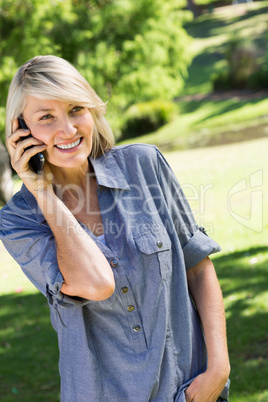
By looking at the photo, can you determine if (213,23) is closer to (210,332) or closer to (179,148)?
(179,148)

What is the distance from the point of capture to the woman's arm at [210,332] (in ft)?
6.86

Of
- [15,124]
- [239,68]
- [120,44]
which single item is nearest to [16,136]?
[15,124]

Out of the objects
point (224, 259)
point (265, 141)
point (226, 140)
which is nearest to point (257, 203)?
point (224, 259)

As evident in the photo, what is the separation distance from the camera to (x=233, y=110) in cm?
2478

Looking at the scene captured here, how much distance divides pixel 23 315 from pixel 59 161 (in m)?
5.12

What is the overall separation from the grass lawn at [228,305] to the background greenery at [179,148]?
1 cm

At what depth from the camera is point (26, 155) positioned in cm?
215

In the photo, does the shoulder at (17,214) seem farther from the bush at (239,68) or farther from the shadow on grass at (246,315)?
the bush at (239,68)

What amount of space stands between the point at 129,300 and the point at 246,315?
3.88m

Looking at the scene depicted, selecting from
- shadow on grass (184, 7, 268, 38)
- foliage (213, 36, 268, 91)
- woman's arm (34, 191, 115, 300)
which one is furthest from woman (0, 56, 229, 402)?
shadow on grass (184, 7, 268, 38)

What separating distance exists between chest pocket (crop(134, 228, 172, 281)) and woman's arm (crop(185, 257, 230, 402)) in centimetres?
23

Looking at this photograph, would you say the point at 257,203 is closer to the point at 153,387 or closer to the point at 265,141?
the point at 265,141

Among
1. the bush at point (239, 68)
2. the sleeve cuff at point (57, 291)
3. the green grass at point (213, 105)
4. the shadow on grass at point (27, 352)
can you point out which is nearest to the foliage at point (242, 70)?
the bush at point (239, 68)

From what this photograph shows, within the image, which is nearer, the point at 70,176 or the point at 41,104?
the point at 41,104
